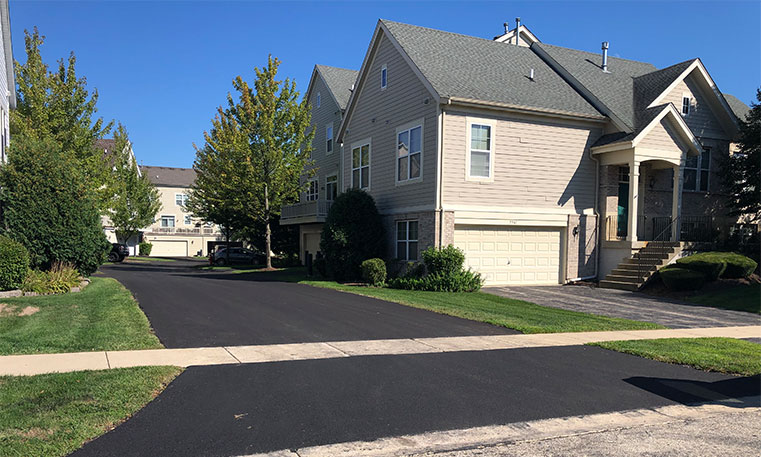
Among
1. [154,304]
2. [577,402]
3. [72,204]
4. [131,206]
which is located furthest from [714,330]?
[131,206]

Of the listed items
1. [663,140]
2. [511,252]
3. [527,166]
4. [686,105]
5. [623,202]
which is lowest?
[511,252]

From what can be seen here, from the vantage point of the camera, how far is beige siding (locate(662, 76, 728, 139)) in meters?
21.8

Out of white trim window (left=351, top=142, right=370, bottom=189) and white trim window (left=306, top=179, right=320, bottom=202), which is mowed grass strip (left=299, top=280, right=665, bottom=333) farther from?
white trim window (left=306, top=179, right=320, bottom=202)

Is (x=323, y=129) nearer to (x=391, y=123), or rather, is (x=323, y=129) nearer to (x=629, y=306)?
(x=391, y=123)

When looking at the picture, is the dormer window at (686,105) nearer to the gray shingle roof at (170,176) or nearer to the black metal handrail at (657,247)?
the black metal handrail at (657,247)

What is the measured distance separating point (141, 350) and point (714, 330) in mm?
11140

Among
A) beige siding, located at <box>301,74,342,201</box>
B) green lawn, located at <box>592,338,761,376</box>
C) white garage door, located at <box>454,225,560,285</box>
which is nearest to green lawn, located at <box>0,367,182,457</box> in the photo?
green lawn, located at <box>592,338,761,376</box>

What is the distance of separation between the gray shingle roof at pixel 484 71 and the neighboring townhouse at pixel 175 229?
46.1 metres

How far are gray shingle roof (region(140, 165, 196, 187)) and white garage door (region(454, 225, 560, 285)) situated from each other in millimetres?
51070

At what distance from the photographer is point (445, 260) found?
18.1 meters

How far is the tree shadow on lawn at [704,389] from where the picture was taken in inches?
262

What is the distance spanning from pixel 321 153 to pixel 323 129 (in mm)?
1439

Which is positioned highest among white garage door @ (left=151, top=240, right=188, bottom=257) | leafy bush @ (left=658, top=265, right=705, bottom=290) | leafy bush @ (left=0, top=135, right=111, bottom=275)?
leafy bush @ (left=0, top=135, right=111, bottom=275)

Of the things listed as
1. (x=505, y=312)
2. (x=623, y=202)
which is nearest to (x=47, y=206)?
(x=505, y=312)
